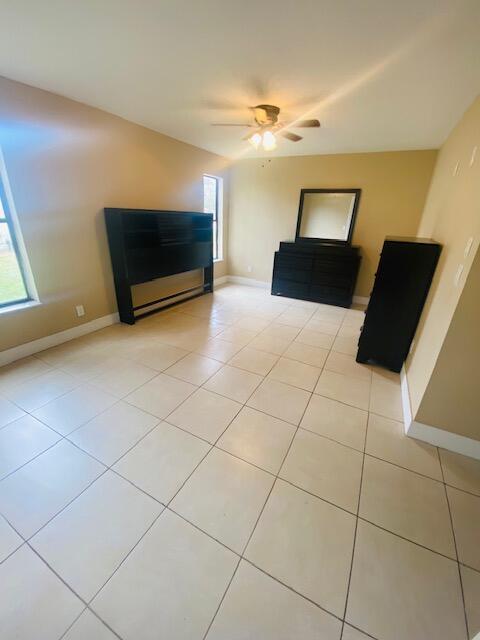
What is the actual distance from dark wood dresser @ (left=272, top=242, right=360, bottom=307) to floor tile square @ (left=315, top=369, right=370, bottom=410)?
217 centimetres

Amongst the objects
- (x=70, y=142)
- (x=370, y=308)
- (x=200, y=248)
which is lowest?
(x=370, y=308)

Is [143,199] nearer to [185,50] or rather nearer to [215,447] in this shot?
[185,50]

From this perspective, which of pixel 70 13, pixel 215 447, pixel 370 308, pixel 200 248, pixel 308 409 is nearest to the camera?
pixel 70 13

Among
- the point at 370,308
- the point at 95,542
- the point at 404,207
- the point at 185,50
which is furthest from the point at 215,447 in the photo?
the point at 404,207

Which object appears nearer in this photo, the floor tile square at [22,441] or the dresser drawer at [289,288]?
the floor tile square at [22,441]

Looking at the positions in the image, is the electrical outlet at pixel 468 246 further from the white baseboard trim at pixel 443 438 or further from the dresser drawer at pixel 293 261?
the dresser drawer at pixel 293 261

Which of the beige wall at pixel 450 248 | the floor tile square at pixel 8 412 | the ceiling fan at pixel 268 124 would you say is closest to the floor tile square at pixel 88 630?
the floor tile square at pixel 8 412

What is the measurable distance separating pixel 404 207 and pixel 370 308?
2.46 m

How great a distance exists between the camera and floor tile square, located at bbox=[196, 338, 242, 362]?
8.91 feet

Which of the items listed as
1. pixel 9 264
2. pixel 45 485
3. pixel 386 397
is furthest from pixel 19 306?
pixel 386 397

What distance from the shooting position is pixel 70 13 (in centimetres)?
143

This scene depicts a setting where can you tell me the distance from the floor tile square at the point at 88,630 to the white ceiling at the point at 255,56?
110 inches

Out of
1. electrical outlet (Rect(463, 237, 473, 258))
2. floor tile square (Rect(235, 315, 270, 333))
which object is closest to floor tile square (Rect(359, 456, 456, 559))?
electrical outlet (Rect(463, 237, 473, 258))

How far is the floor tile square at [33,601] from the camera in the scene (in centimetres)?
92
